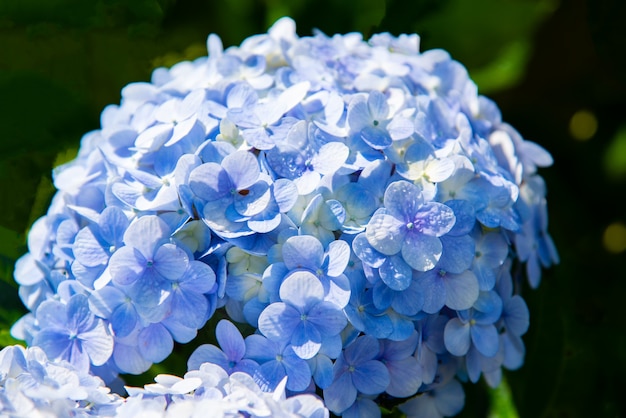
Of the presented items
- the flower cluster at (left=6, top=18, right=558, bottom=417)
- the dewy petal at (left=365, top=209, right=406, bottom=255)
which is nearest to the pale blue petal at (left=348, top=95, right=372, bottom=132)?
the flower cluster at (left=6, top=18, right=558, bottom=417)

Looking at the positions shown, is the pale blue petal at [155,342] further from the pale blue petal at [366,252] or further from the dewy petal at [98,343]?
the pale blue petal at [366,252]

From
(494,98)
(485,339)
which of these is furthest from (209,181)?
(494,98)

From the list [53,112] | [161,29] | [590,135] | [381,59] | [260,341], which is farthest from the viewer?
[590,135]

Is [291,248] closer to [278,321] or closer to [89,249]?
[278,321]

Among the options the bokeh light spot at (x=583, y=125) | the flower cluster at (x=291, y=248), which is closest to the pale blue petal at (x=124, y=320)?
the flower cluster at (x=291, y=248)

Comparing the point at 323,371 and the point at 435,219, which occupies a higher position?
the point at 435,219

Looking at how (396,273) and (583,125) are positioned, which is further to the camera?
(583,125)

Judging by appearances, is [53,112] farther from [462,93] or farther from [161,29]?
[462,93]

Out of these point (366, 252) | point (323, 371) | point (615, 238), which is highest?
point (366, 252)

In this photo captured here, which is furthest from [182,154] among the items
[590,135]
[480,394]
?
[590,135]
